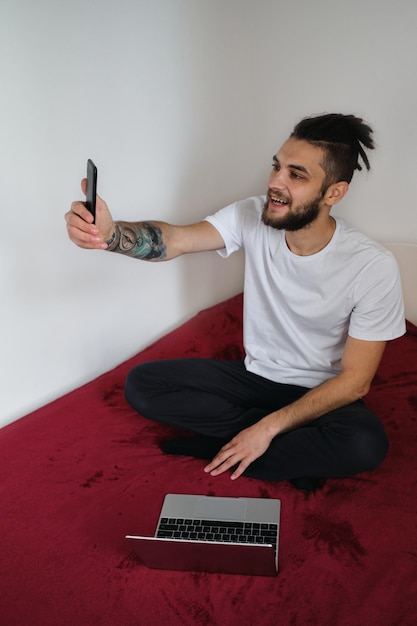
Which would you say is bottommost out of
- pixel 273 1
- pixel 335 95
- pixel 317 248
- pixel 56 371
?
pixel 56 371

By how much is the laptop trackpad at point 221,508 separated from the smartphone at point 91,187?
0.68 metres

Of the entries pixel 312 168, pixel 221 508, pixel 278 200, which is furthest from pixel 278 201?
pixel 221 508

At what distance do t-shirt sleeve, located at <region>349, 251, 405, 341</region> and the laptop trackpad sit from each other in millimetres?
496

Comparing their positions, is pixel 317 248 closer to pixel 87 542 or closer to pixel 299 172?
pixel 299 172

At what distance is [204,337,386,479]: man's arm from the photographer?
1323 mm

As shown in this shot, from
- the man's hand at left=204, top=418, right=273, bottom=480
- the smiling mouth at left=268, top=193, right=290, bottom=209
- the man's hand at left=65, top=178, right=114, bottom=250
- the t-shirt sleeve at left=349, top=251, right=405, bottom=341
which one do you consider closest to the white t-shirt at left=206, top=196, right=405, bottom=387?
the t-shirt sleeve at left=349, top=251, right=405, bottom=341

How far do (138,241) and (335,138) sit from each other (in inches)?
22.4

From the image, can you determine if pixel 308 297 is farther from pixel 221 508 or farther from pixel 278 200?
pixel 221 508

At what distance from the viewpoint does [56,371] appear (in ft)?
5.48

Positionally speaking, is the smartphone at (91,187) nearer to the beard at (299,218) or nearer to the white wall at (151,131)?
the white wall at (151,131)

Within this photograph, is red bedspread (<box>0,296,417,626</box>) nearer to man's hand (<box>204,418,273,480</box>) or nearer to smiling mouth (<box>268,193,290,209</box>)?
man's hand (<box>204,418,273,480</box>)

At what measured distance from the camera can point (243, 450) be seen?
1.32 m

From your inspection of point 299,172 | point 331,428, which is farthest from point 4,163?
point 331,428

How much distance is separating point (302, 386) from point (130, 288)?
696 mm
